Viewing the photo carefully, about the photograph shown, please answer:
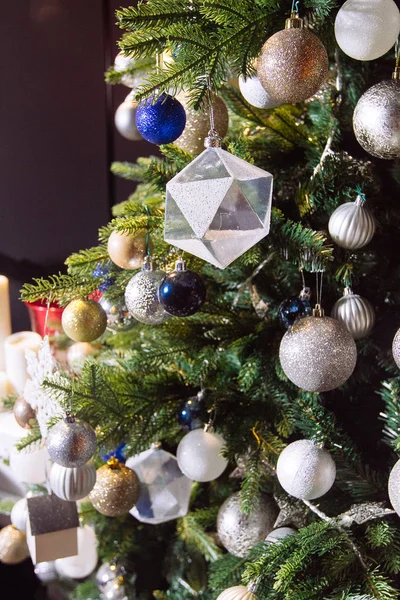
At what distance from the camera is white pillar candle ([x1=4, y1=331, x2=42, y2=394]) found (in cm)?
95

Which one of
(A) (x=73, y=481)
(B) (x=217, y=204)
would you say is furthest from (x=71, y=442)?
(B) (x=217, y=204)

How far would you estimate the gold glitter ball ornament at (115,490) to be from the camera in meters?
0.74

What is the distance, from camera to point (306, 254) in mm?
615

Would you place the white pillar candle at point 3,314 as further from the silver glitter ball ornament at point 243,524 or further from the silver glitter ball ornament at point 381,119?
the silver glitter ball ornament at point 381,119

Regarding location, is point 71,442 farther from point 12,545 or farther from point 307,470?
point 12,545

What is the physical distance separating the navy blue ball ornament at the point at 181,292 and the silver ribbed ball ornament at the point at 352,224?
146 millimetres

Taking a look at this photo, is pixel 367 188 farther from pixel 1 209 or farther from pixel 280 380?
pixel 1 209

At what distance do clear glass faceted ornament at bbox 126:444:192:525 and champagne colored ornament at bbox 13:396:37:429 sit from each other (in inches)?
5.1

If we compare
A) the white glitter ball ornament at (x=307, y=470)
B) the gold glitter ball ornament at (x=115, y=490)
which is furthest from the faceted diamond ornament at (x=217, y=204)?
the gold glitter ball ornament at (x=115, y=490)

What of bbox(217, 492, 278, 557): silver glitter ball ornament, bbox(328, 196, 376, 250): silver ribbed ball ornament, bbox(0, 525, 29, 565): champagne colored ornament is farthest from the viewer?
bbox(0, 525, 29, 565): champagne colored ornament

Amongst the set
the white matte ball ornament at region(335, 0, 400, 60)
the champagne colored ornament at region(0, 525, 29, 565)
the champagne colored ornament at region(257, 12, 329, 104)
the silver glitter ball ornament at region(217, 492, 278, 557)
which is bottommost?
the champagne colored ornament at region(0, 525, 29, 565)

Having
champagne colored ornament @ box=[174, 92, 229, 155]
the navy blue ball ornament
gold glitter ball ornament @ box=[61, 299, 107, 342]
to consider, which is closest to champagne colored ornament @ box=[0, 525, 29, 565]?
gold glitter ball ornament @ box=[61, 299, 107, 342]

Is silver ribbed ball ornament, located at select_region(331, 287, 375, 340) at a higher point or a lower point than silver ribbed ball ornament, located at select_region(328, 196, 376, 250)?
lower

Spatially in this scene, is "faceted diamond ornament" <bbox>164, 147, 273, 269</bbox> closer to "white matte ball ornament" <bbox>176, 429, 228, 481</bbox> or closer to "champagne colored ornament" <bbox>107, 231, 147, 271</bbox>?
"champagne colored ornament" <bbox>107, 231, 147, 271</bbox>
